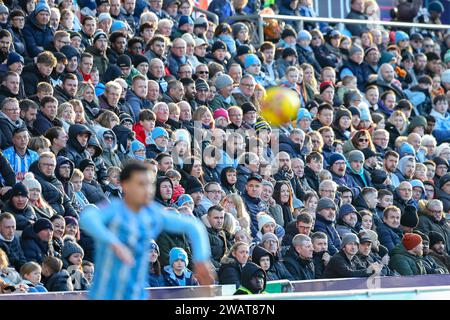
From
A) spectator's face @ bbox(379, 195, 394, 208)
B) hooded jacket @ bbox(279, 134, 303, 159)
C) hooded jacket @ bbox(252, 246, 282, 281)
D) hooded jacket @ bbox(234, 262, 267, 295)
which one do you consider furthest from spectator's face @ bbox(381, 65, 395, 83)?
hooded jacket @ bbox(234, 262, 267, 295)

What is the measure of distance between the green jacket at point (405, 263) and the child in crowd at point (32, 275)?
211 inches

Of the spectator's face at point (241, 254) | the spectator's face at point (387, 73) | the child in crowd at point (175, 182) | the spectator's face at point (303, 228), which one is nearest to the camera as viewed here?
the spectator's face at point (241, 254)

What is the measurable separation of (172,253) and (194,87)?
4026 mm

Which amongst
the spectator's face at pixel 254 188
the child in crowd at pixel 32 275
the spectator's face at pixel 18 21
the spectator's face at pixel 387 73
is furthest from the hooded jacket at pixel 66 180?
the spectator's face at pixel 387 73

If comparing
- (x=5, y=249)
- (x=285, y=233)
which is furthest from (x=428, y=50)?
(x=5, y=249)

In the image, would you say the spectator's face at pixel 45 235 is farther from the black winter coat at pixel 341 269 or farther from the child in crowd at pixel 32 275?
the black winter coat at pixel 341 269

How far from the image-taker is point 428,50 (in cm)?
2398

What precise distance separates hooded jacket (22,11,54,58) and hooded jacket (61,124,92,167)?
1833 mm

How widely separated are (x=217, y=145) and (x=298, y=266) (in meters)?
2.18

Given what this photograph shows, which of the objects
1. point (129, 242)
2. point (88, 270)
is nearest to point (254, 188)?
point (88, 270)

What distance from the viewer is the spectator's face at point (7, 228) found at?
13664 mm

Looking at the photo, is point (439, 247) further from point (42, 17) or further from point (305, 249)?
point (42, 17)

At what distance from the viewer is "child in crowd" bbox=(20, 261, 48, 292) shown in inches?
514
